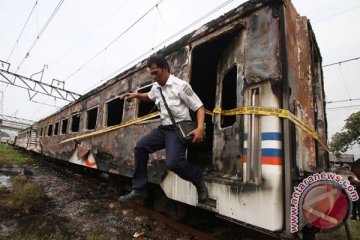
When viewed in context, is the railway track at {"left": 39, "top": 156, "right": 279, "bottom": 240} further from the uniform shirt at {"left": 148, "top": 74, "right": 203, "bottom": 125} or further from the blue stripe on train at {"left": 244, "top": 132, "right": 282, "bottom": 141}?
the uniform shirt at {"left": 148, "top": 74, "right": 203, "bottom": 125}

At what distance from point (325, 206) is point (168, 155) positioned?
1629 millimetres

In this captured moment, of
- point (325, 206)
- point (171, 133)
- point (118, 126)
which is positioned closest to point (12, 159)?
point (118, 126)

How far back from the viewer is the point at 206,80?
5434 mm

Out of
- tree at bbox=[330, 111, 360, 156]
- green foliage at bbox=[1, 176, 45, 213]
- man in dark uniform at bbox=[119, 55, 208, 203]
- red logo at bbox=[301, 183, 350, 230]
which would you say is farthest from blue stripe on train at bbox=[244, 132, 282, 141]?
tree at bbox=[330, 111, 360, 156]

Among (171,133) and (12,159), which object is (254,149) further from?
(12,159)

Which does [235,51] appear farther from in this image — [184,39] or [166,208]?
[166,208]

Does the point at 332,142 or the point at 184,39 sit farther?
the point at 332,142

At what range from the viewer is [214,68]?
16.7 ft

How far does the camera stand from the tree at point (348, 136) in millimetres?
18658

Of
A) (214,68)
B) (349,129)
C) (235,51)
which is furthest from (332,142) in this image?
(235,51)

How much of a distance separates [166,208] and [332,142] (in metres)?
19.3

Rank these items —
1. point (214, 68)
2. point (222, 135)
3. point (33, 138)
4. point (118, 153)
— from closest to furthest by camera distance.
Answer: point (222, 135) < point (214, 68) < point (118, 153) < point (33, 138)

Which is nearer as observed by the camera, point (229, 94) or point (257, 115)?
point (257, 115)

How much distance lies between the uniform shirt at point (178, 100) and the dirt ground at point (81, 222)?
6.08 feet
